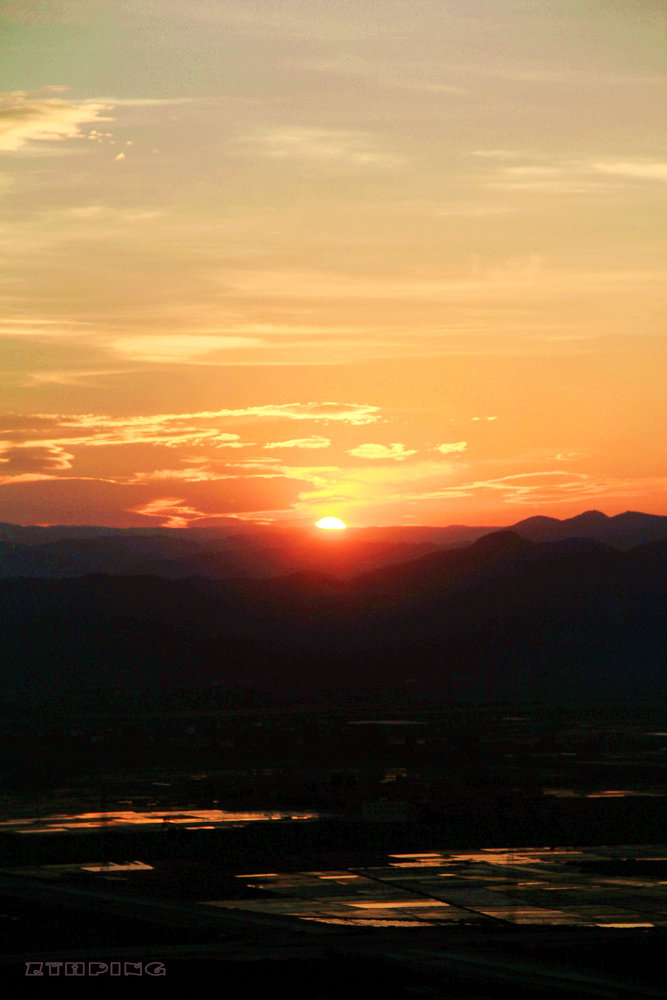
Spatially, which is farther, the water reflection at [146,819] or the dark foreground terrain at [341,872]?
the water reflection at [146,819]

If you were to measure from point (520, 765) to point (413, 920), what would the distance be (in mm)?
65376

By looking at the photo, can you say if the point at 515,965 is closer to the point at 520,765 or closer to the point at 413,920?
the point at 413,920

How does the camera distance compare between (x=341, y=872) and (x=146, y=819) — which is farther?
(x=146, y=819)

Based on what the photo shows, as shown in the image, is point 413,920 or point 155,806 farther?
point 155,806

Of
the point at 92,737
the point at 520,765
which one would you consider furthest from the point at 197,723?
the point at 520,765

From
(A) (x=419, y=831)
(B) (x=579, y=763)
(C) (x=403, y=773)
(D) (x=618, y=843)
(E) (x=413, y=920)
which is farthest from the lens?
(B) (x=579, y=763)

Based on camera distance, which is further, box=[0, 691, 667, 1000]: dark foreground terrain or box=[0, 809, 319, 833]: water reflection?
box=[0, 809, 319, 833]: water reflection

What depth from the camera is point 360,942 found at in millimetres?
36625

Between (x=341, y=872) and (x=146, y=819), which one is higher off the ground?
(x=341, y=872)

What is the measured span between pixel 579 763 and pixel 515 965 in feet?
243

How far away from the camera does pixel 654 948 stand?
3609 centimetres

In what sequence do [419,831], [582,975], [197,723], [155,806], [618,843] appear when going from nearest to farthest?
[582,975] < [618,843] < [419,831] < [155,806] < [197,723]

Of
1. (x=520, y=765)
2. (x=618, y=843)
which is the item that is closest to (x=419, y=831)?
(x=618, y=843)

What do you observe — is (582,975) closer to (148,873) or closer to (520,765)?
(148,873)
